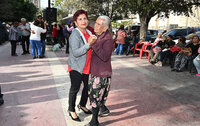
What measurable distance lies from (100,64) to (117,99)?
183 cm

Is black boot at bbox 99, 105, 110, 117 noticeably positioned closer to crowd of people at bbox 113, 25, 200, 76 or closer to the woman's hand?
the woman's hand

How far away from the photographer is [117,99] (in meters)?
4.42

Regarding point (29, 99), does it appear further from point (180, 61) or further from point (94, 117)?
point (180, 61)

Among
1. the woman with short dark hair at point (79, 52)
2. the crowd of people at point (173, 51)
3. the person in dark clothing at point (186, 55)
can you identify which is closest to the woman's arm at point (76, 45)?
the woman with short dark hair at point (79, 52)

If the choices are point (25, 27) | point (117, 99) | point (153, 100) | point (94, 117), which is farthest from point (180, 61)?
point (25, 27)

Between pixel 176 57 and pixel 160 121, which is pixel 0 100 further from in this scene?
pixel 176 57

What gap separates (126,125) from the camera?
10.7ft

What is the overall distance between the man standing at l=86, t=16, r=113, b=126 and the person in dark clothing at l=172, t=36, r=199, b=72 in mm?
5374

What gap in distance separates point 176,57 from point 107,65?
560 cm

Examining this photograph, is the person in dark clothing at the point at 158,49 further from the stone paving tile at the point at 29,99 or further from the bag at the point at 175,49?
Result: the stone paving tile at the point at 29,99

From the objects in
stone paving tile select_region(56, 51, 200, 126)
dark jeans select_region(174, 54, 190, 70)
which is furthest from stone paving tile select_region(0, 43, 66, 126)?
A: dark jeans select_region(174, 54, 190, 70)

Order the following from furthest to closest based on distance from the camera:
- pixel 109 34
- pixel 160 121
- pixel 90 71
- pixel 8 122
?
pixel 160 121, pixel 8 122, pixel 90 71, pixel 109 34

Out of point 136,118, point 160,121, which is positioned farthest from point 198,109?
point 136,118

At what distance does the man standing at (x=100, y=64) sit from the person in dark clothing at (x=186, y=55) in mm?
5374
